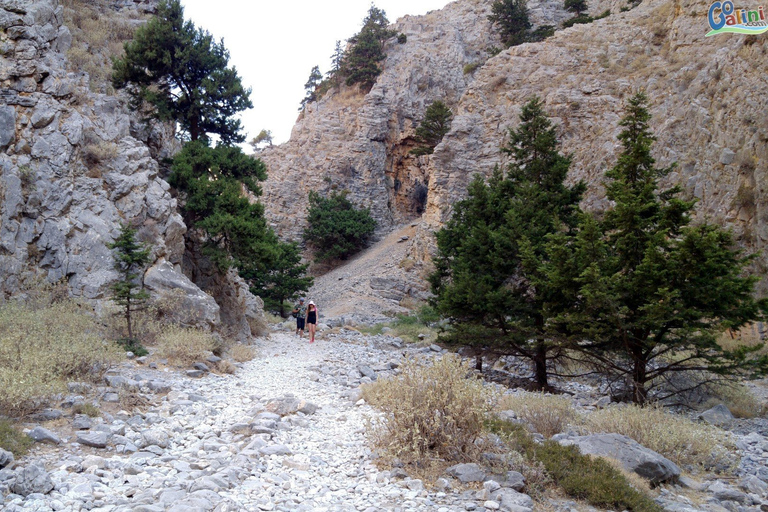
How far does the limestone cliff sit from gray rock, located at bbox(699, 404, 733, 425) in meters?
11.2

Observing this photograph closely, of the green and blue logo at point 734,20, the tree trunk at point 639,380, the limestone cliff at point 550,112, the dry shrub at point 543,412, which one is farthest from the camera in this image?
the green and blue logo at point 734,20

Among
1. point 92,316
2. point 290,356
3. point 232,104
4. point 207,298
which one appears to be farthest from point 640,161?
point 232,104

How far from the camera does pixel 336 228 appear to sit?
133ft

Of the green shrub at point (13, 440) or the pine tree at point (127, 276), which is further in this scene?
the pine tree at point (127, 276)

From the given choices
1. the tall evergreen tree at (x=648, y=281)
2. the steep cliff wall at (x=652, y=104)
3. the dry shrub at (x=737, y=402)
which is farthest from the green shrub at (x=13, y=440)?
the steep cliff wall at (x=652, y=104)

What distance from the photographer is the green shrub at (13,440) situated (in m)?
4.57

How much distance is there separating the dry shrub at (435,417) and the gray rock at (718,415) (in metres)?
5.23

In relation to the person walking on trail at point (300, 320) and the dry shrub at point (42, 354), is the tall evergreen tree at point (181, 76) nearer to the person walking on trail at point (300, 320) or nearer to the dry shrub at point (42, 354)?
→ the person walking on trail at point (300, 320)

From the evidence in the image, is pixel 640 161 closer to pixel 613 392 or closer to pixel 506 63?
pixel 613 392

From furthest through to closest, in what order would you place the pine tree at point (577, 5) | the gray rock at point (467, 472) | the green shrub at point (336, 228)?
1. the pine tree at point (577, 5)
2. the green shrub at point (336, 228)
3. the gray rock at point (467, 472)

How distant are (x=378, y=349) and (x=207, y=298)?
6.07 meters

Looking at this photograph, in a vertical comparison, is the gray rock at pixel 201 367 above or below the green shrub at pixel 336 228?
below

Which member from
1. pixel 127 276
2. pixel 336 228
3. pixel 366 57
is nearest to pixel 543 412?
pixel 127 276

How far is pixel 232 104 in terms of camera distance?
17359 mm
